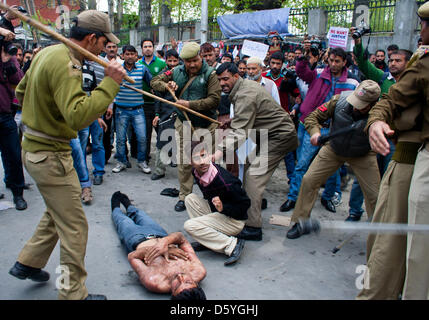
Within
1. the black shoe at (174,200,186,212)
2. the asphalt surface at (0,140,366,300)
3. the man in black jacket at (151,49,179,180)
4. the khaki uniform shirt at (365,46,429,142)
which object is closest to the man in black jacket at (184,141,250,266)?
the asphalt surface at (0,140,366,300)

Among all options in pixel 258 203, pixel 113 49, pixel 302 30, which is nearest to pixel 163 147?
pixel 113 49

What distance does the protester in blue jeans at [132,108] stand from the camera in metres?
6.38

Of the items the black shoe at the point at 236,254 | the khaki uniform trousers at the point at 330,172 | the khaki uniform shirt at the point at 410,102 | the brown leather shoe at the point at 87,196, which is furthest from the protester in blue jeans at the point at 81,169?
the khaki uniform shirt at the point at 410,102

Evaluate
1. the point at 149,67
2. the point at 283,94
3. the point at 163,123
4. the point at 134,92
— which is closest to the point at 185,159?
the point at 163,123

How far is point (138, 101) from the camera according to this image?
6449 mm

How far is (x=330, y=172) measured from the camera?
13.7 feet

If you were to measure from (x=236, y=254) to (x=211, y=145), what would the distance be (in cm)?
179

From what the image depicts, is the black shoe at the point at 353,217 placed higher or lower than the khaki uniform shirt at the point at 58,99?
lower

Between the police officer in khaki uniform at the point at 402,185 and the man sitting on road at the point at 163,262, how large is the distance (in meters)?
1.29

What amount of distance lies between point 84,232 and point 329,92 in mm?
3695

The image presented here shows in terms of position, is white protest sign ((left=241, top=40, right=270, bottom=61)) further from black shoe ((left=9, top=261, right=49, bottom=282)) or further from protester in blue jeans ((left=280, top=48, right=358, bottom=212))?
black shoe ((left=9, top=261, right=49, bottom=282))

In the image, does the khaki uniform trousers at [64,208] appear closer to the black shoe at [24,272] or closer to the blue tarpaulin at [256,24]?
the black shoe at [24,272]

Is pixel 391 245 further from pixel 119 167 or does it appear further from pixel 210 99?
pixel 119 167

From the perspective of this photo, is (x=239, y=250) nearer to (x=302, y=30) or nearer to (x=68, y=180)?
(x=68, y=180)
